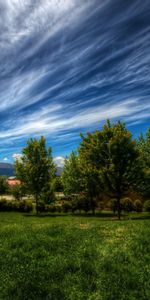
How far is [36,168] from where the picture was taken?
136 ft

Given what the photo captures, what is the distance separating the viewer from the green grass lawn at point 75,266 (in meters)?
8.26

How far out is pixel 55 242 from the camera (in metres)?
11.9

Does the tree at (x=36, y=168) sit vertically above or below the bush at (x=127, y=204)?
above

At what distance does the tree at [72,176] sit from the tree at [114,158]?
33.3 ft

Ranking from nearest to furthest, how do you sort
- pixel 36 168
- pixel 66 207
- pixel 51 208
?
pixel 36 168 → pixel 66 207 → pixel 51 208

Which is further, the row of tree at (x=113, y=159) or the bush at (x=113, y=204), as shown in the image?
the bush at (x=113, y=204)

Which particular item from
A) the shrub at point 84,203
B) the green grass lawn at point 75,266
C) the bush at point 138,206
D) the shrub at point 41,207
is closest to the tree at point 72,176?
the shrub at point 84,203

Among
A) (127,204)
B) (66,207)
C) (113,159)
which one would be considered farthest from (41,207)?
(113,159)

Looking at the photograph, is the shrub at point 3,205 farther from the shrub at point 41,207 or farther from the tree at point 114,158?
the tree at point 114,158

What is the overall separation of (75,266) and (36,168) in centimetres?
3228

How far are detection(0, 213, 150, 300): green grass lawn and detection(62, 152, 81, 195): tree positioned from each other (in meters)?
30.3

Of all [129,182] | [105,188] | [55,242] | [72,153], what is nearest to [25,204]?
[72,153]

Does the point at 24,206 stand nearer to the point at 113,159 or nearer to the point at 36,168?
the point at 36,168

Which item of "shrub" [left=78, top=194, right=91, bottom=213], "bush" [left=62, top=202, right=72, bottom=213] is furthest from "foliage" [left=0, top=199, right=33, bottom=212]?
"shrub" [left=78, top=194, right=91, bottom=213]
